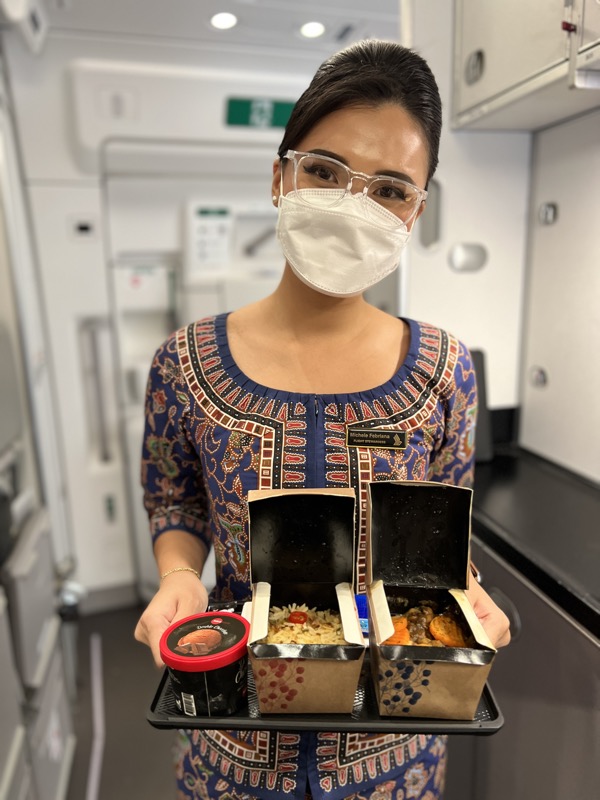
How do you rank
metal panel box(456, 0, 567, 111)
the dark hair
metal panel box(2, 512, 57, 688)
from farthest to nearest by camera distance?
metal panel box(2, 512, 57, 688), metal panel box(456, 0, 567, 111), the dark hair

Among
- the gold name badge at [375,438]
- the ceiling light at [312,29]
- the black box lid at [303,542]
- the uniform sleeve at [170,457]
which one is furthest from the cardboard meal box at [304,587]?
the ceiling light at [312,29]

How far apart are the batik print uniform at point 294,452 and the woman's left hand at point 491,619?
0.16 m

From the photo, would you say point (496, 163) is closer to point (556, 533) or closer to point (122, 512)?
point (556, 533)

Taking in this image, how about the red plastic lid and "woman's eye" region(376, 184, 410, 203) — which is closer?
the red plastic lid

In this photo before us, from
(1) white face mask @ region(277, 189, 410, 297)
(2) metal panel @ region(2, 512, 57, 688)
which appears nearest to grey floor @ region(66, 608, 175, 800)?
(2) metal panel @ region(2, 512, 57, 688)

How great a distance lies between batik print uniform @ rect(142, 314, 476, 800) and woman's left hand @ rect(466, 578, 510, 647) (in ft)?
0.53

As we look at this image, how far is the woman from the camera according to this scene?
77cm

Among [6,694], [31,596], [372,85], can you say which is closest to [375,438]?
[372,85]

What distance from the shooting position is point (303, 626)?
699 mm

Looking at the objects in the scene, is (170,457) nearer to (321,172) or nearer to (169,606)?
(169,606)

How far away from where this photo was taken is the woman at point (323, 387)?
77 cm

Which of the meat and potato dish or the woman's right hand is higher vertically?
the meat and potato dish

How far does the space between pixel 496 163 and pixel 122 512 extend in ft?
6.68

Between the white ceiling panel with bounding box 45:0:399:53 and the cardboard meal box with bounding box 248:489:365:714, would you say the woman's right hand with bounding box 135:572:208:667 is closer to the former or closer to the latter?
the cardboard meal box with bounding box 248:489:365:714
